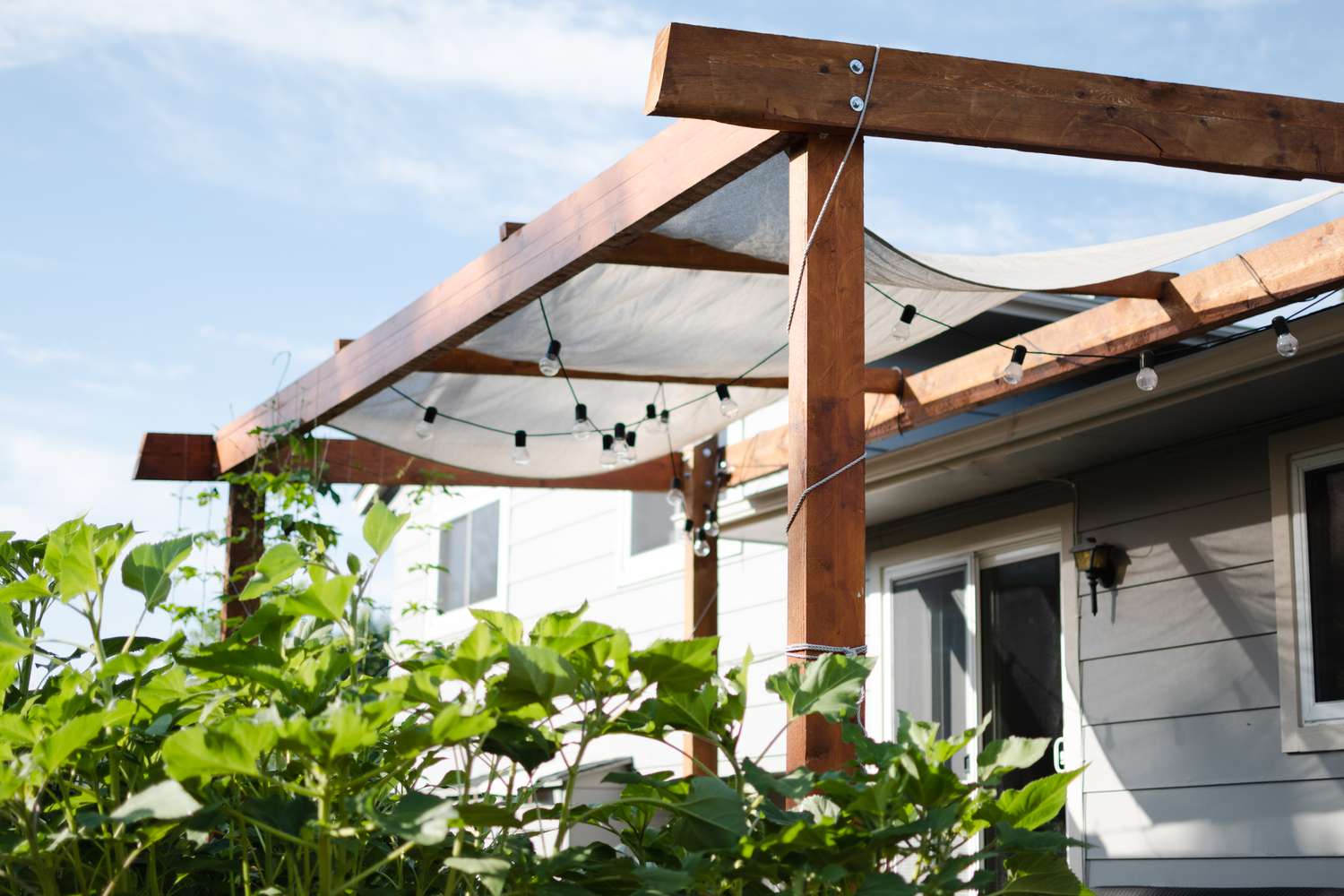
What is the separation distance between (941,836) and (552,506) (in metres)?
8.41

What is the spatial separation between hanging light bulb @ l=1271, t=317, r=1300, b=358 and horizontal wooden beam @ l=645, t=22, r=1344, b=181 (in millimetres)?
922

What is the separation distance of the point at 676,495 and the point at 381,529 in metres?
5.00

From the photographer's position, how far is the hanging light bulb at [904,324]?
4.49m

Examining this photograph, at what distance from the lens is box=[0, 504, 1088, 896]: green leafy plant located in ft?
3.80

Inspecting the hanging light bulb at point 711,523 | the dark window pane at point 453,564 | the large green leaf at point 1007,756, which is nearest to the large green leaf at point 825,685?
the large green leaf at point 1007,756

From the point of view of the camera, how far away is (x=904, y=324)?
466 centimetres

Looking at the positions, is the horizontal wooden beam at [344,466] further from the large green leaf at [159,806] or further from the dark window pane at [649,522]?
the large green leaf at [159,806]

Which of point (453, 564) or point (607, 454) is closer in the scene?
point (607, 454)

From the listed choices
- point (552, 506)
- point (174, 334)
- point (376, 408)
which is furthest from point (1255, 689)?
point (174, 334)

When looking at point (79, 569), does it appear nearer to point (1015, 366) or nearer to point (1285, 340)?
point (1285, 340)

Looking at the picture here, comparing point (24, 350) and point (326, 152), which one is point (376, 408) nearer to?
point (326, 152)

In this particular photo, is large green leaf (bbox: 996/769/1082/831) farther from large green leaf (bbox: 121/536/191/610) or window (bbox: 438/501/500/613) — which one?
window (bbox: 438/501/500/613)

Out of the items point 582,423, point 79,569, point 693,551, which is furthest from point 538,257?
point 693,551

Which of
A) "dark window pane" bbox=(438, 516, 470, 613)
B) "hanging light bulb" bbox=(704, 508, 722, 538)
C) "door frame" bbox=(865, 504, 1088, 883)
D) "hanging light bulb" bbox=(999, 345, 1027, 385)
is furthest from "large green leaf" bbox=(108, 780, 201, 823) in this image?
"dark window pane" bbox=(438, 516, 470, 613)
